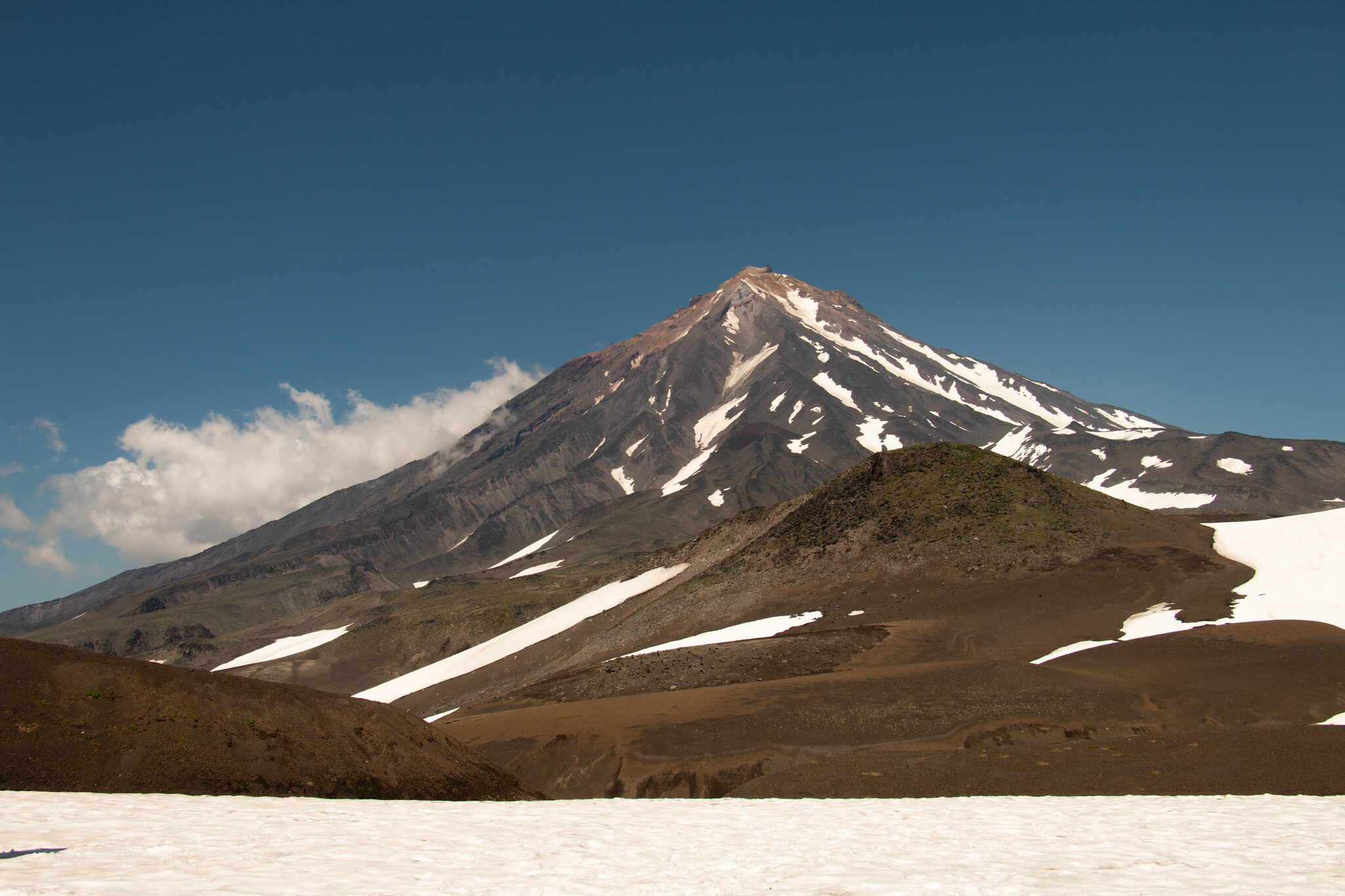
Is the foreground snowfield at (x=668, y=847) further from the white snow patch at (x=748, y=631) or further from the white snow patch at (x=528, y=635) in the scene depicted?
the white snow patch at (x=528, y=635)

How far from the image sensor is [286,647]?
4798 inches

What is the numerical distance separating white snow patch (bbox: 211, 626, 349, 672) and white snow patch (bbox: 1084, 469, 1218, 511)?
143 meters

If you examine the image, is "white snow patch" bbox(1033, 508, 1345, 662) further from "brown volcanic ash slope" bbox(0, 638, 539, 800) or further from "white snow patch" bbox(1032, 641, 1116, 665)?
"brown volcanic ash slope" bbox(0, 638, 539, 800)

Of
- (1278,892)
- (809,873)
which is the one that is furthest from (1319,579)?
(809,873)

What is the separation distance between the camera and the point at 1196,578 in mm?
44031

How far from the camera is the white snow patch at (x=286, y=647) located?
382 ft

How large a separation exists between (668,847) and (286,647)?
4996 inches

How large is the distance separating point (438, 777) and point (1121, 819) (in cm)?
1520

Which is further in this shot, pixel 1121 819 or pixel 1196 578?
pixel 1196 578

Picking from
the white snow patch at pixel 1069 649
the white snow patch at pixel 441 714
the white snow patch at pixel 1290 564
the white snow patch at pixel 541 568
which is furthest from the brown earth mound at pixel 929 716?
the white snow patch at pixel 541 568

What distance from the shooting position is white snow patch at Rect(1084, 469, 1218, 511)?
160 m

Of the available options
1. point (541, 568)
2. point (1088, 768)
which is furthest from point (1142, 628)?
point (541, 568)

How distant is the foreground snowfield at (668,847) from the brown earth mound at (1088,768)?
79.7 inches

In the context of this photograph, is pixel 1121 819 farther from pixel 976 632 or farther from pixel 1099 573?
pixel 1099 573
